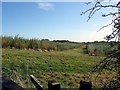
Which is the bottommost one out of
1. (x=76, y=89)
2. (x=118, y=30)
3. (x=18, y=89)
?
(x=76, y=89)

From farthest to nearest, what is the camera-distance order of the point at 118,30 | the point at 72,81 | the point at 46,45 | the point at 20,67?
the point at 46,45
the point at 20,67
the point at 72,81
the point at 118,30

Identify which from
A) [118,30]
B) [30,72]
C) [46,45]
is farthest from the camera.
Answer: [46,45]

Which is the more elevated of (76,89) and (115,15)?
(115,15)

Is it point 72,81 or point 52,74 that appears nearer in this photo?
point 72,81

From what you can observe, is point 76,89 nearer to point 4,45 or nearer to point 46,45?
point 4,45

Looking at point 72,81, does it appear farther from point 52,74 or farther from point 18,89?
point 18,89

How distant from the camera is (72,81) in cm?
1001

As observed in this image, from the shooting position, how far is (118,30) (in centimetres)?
333

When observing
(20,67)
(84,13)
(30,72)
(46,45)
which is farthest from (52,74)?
(46,45)

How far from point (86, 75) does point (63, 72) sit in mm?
891

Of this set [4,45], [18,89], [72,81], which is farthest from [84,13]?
[4,45]

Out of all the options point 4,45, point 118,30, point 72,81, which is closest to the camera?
point 118,30

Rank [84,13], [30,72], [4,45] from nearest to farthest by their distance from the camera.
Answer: [84,13] < [30,72] < [4,45]

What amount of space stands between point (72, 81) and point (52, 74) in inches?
40.2
